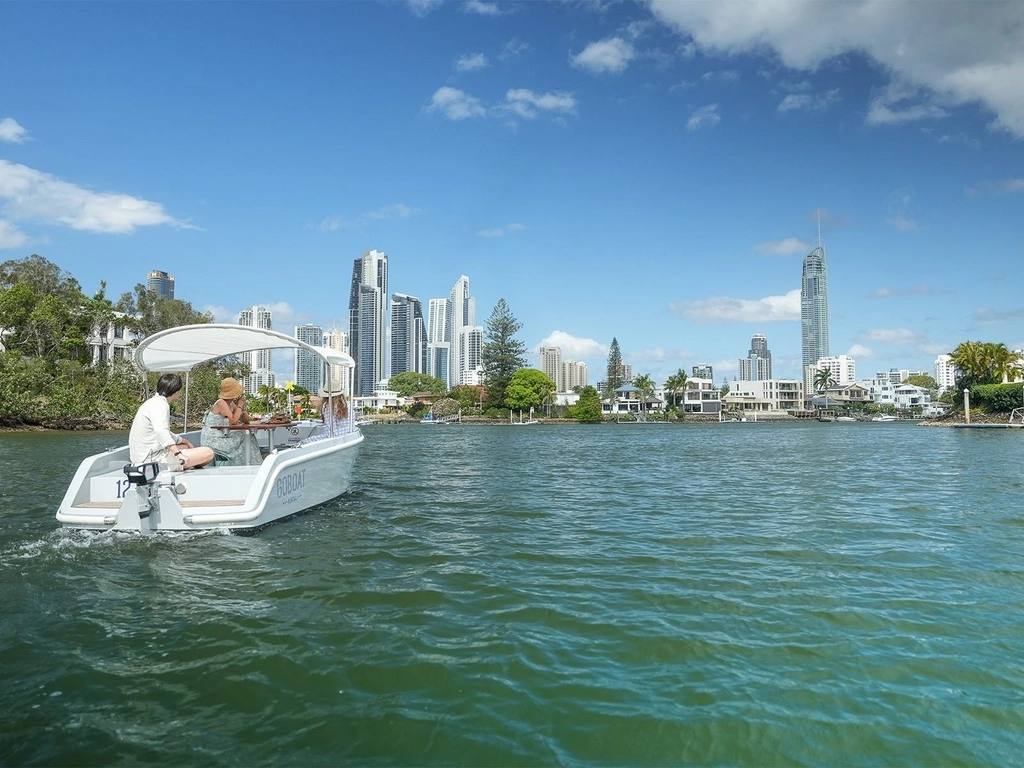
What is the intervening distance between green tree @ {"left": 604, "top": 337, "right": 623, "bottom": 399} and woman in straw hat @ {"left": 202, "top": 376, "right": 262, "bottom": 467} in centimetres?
12186

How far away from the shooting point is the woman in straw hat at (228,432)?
427 inches

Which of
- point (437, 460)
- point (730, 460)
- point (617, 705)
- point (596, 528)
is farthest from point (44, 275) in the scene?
point (617, 705)

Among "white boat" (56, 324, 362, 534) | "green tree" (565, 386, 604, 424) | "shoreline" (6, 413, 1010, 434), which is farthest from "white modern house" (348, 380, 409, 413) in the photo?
"white boat" (56, 324, 362, 534)

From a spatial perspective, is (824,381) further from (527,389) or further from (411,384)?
(411,384)

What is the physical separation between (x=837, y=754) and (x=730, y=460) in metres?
24.3

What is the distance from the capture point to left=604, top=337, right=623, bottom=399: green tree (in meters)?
132

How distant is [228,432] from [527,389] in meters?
102

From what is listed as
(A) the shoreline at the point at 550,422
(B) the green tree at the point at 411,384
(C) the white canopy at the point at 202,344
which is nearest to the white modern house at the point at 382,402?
(B) the green tree at the point at 411,384

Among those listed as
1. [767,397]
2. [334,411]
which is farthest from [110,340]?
[767,397]

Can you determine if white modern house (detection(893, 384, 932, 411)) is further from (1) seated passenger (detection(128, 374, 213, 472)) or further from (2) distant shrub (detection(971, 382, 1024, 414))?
(1) seated passenger (detection(128, 374, 213, 472))

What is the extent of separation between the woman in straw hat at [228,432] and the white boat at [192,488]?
923 mm

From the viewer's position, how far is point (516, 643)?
5359 mm

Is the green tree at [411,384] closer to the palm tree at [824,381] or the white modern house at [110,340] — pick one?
the palm tree at [824,381]

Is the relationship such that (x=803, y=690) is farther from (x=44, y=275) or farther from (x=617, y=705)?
(x=44, y=275)
